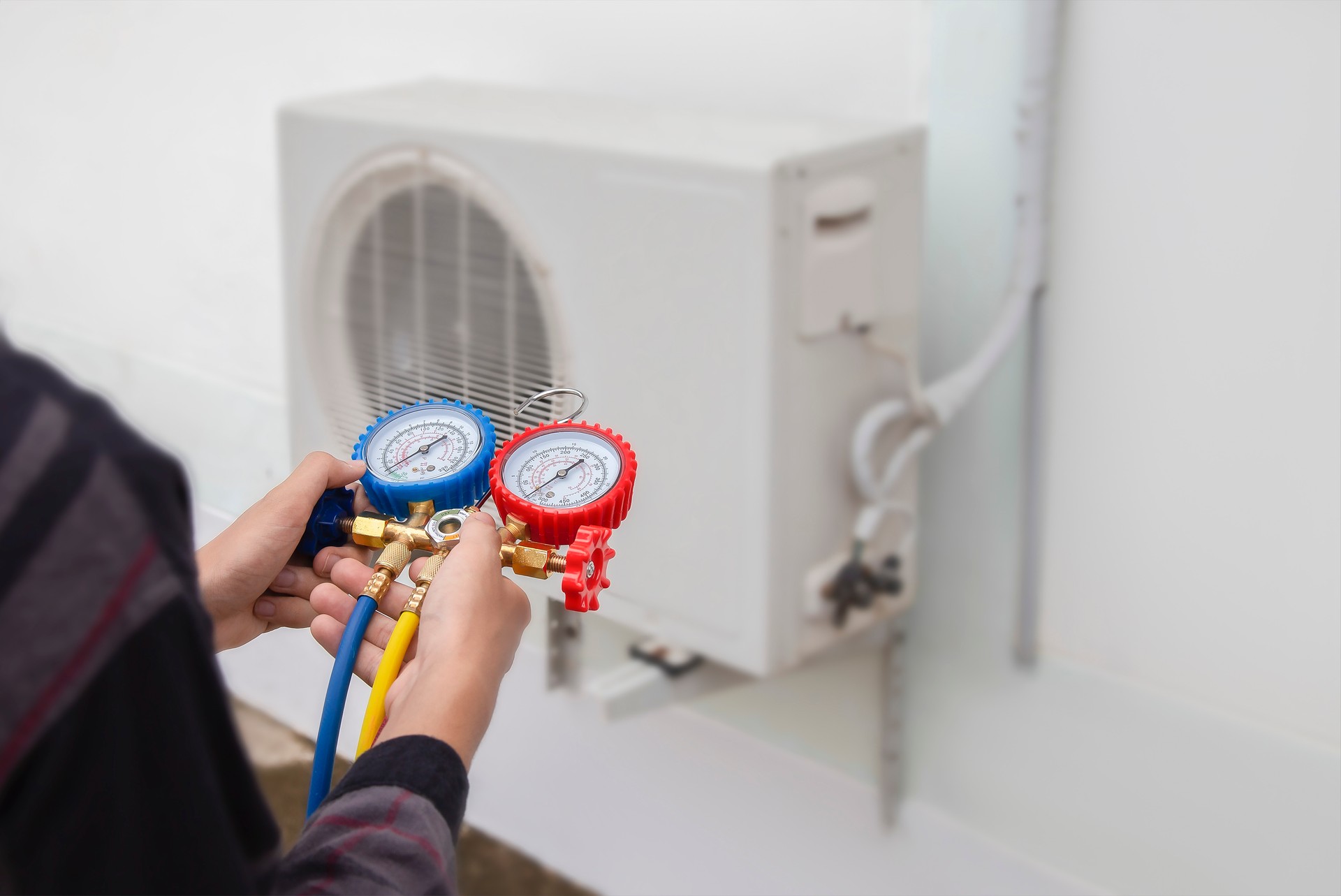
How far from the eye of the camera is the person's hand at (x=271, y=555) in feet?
1.92

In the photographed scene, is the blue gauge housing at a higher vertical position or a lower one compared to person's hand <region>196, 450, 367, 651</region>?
higher

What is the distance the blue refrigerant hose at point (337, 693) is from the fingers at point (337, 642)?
45mm

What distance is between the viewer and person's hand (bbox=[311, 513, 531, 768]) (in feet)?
1.48

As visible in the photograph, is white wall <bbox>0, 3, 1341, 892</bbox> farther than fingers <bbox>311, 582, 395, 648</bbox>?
Yes

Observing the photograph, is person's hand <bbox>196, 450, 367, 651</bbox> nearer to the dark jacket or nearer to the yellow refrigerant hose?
the yellow refrigerant hose

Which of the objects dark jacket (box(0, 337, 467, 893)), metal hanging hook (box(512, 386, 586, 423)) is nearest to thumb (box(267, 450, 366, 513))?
metal hanging hook (box(512, 386, 586, 423))

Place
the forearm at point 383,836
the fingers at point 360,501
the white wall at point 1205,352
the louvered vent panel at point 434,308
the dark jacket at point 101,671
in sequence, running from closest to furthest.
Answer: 1. the dark jacket at point 101,671
2. the forearm at point 383,836
3. the fingers at point 360,501
4. the white wall at point 1205,352
5. the louvered vent panel at point 434,308

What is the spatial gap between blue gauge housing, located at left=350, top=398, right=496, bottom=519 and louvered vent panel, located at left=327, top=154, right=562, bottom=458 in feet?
0.95

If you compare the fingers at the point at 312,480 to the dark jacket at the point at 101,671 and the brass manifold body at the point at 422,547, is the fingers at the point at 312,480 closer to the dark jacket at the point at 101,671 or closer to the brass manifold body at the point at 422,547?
the brass manifold body at the point at 422,547

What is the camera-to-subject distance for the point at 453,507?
1.88 feet

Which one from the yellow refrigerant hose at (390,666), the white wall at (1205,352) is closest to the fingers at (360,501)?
the yellow refrigerant hose at (390,666)

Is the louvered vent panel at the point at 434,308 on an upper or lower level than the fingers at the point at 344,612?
upper

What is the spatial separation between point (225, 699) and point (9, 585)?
63mm

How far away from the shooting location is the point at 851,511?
97cm
